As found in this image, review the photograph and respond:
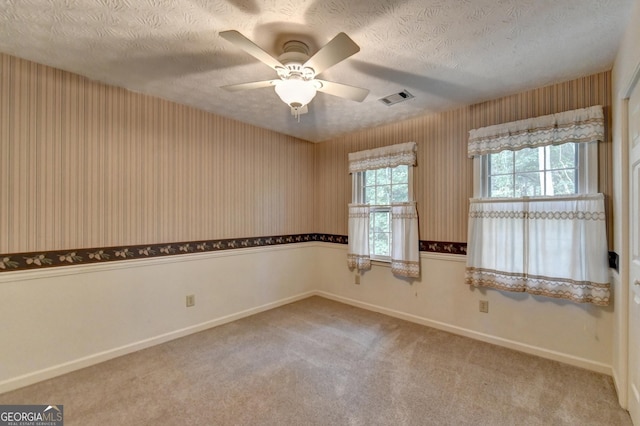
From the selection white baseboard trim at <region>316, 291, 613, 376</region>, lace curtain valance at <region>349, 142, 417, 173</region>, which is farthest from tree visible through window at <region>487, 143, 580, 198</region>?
white baseboard trim at <region>316, 291, 613, 376</region>

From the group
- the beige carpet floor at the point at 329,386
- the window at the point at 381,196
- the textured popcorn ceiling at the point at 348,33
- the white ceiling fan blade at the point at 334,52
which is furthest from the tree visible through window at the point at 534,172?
the white ceiling fan blade at the point at 334,52

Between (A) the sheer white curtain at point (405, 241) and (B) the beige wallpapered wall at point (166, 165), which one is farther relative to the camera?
(A) the sheer white curtain at point (405, 241)

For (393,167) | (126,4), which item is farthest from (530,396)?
(126,4)

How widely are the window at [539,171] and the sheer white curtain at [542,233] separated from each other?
8 cm

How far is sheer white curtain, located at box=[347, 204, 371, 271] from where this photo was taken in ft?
12.3

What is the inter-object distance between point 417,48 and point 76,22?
2.15 m

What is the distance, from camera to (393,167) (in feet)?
11.6

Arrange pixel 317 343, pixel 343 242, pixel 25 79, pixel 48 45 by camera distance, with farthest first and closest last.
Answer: pixel 343 242 < pixel 317 343 < pixel 25 79 < pixel 48 45

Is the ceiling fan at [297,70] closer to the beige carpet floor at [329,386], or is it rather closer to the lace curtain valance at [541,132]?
the lace curtain valance at [541,132]

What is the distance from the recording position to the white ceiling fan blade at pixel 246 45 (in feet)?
4.58

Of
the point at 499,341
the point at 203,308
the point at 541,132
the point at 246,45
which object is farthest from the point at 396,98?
the point at 203,308

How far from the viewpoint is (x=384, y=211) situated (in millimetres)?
3695

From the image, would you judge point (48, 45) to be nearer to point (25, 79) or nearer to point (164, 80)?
point (25, 79)

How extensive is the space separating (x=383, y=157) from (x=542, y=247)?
1.88 meters
